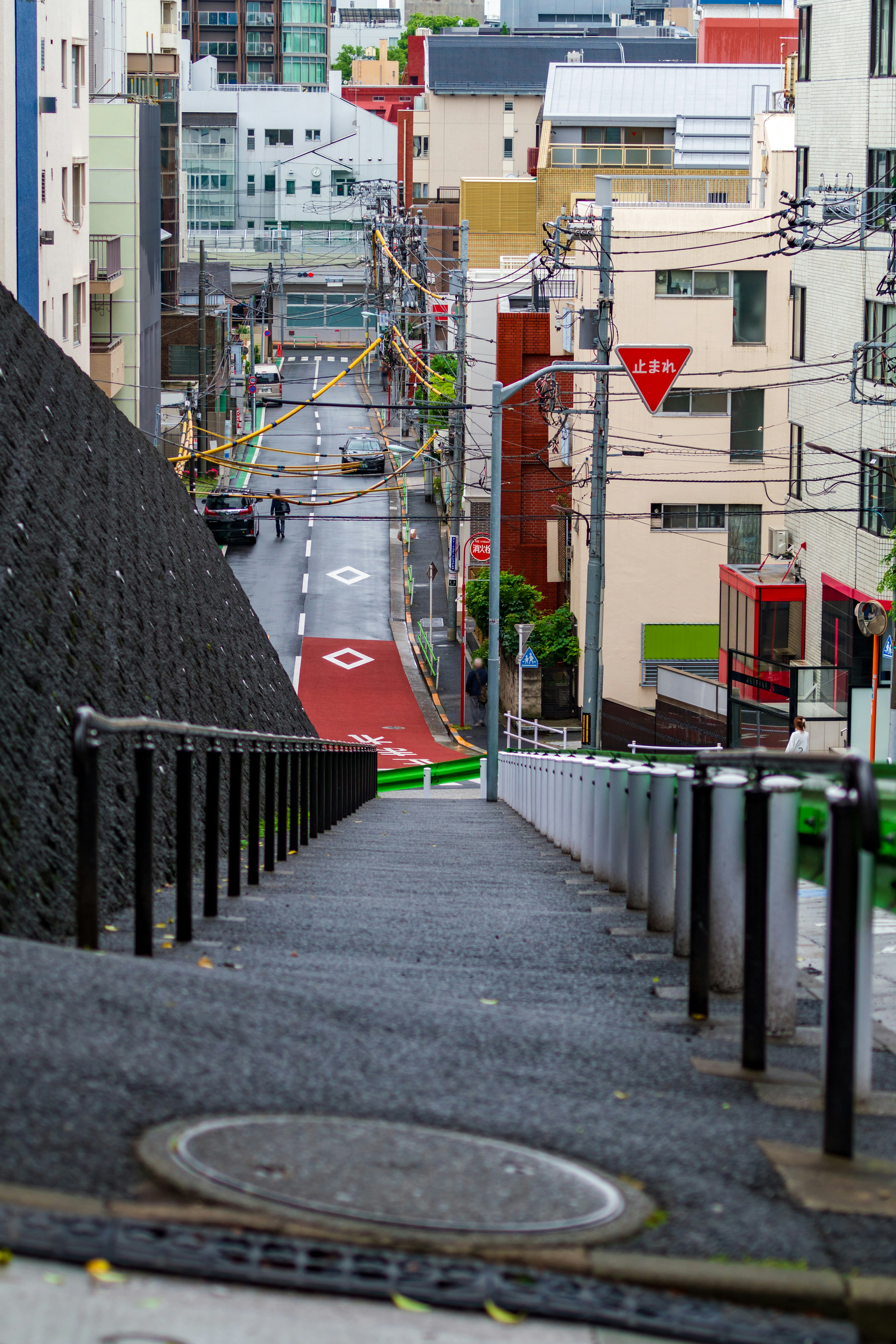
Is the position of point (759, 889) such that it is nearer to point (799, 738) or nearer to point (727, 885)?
point (727, 885)

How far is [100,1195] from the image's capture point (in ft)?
11.1

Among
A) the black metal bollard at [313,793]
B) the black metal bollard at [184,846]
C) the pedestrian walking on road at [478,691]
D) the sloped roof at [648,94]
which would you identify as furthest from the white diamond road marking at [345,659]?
the black metal bollard at [184,846]

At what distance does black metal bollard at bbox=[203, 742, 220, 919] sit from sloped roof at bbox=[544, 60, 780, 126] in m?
70.9

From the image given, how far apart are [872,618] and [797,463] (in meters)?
10.5

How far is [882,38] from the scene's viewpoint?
30.0 metres

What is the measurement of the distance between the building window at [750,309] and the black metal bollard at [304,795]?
29527mm

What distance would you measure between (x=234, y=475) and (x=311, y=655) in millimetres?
26919

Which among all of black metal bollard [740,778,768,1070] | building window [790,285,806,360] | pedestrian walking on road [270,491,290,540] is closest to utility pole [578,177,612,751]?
building window [790,285,806,360]

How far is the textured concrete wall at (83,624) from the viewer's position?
698 cm

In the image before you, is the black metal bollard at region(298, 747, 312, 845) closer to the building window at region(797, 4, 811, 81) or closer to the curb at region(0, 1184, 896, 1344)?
the curb at region(0, 1184, 896, 1344)

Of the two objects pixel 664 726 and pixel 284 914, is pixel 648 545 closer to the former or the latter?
pixel 664 726

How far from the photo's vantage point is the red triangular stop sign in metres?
26.9

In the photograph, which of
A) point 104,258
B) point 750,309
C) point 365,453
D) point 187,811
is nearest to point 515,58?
point 365,453

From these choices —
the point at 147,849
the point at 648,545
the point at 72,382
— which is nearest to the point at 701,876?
the point at 147,849
